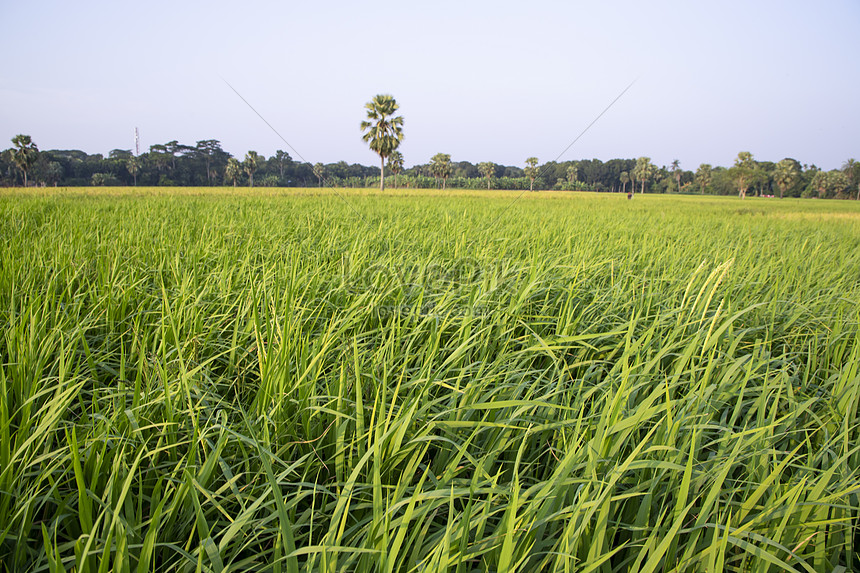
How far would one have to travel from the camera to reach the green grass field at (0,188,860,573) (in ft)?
2.37

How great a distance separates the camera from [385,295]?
1950mm

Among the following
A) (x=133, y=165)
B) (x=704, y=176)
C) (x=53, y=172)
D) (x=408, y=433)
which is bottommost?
(x=408, y=433)

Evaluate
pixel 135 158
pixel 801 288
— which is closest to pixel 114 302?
pixel 801 288

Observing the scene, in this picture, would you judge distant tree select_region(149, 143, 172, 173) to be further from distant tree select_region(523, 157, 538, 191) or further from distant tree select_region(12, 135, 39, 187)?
distant tree select_region(523, 157, 538, 191)

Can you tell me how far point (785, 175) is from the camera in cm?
5553

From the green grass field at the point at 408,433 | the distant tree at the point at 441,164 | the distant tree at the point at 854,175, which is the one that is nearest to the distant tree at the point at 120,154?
the distant tree at the point at 441,164

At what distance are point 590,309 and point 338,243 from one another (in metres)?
2.11

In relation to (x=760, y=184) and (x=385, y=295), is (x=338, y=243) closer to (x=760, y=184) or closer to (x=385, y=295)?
(x=385, y=295)

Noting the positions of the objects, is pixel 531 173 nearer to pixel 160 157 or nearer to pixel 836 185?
pixel 160 157

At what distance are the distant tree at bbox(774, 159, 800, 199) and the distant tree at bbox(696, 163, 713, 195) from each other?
47.9ft

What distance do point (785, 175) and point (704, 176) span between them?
17.8 m

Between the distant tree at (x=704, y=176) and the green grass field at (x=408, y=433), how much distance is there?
286 ft

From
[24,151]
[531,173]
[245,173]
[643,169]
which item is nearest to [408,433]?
[531,173]

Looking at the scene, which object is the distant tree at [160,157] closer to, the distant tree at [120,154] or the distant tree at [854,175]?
the distant tree at [120,154]
